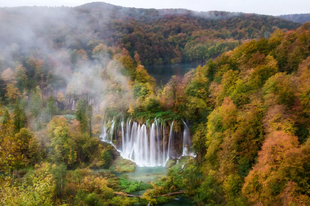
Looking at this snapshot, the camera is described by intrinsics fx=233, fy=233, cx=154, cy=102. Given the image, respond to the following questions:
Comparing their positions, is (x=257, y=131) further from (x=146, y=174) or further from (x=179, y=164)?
(x=146, y=174)

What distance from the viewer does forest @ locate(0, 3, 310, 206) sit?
14352mm

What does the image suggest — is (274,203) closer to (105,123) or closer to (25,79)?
(105,123)

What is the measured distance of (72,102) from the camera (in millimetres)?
53062

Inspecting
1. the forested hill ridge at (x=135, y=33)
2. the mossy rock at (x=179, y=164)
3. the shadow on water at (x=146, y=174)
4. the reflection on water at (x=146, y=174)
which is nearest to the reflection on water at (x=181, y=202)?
the shadow on water at (x=146, y=174)

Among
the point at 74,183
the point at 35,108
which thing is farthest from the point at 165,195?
the point at 35,108

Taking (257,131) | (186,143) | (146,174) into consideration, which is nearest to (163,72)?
(186,143)

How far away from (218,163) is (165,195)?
5826mm

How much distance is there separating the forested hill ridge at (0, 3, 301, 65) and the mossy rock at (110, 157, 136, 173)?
48.8 metres

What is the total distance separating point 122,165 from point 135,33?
200 feet

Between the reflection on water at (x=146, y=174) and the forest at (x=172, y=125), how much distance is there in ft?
3.04

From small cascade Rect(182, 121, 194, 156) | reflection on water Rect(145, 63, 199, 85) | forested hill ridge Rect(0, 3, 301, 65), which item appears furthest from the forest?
reflection on water Rect(145, 63, 199, 85)

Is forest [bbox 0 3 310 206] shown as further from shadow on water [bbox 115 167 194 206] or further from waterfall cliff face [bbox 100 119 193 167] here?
shadow on water [bbox 115 167 194 206]

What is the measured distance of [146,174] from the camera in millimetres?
26938

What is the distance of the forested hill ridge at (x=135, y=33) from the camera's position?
75812 millimetres
